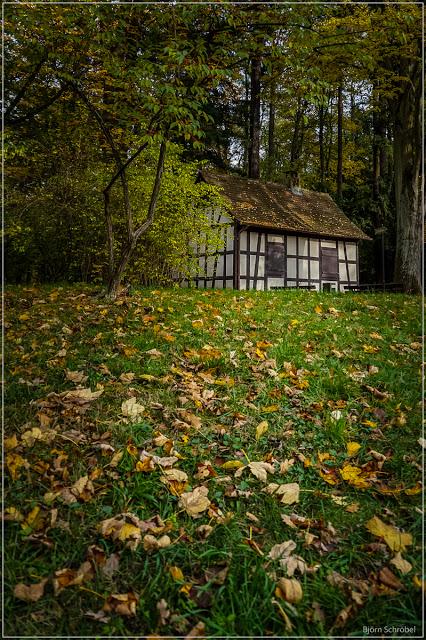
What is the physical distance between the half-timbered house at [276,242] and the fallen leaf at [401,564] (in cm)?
1274

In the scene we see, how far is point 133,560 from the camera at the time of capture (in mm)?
2076

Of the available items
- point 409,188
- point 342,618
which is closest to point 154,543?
point 342,618

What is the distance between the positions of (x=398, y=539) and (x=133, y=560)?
1.37 metres

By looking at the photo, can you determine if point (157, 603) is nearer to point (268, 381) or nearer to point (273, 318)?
point (268, 381)

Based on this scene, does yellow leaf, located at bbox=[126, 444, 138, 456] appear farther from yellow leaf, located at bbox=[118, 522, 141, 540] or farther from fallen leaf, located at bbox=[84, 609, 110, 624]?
fallen leaf, located at bbox=[84, 609, 110, 624]

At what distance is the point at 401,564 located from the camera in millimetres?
2025

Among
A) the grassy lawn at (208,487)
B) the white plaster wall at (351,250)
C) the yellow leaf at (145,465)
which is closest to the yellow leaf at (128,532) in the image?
the grassy lawn at (208,487)

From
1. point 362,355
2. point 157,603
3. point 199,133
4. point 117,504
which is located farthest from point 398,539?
point 199,133

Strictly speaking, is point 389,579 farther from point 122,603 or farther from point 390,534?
point 122,603

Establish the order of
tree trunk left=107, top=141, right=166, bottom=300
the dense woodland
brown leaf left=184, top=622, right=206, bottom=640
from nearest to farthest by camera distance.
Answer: brown leaf left=184, top=622, right=206, bottom=640, the dense woodland, tree trunk left=107, top=141, right=166, bottom=300

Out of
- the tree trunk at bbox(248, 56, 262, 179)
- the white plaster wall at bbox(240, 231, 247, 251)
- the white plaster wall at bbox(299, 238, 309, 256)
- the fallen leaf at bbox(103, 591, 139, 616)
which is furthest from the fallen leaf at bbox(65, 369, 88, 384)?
the tree trunk at bbox(248, 56, 262, 179)

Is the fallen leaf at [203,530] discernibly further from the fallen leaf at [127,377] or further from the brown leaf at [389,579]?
the fallen leaf at [127,377]

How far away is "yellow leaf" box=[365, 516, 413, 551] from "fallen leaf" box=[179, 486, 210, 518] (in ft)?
2.99

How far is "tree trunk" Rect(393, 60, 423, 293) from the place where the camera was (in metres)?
12.4
